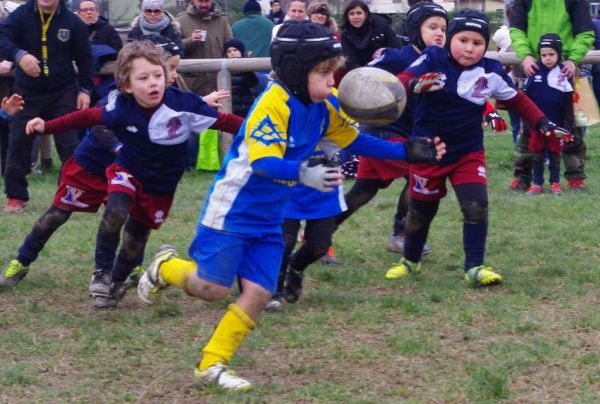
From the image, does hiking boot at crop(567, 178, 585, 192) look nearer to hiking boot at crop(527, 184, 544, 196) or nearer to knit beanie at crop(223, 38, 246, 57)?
hiking boot at crop(527, 184, 544, 196)

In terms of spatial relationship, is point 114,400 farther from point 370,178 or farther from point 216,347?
point 370,178

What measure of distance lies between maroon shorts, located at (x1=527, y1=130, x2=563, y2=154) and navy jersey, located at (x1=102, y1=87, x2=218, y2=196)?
5472mm

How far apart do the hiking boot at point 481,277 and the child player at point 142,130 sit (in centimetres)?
185

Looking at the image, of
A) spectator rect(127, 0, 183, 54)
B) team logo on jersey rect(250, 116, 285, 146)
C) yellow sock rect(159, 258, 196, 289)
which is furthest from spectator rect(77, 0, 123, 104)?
team logo on jersey rect(250, 116, 285, 146)

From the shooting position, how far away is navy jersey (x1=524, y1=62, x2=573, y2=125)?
10922 millimetres

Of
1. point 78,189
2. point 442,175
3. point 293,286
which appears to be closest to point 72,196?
point 78,189

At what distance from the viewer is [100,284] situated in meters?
6.50

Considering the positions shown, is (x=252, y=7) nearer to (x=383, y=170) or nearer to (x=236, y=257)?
(x=383, y=170)

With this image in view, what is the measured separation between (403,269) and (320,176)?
286 cm

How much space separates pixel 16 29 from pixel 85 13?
4.33 feet

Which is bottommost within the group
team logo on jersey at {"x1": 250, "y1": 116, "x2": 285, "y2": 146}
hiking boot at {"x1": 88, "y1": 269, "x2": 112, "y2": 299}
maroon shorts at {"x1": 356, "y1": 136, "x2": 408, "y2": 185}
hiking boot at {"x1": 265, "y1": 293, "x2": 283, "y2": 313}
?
hiking boot at {"x1": 265, "y1": 293, "x2": 283, "y2": 313}

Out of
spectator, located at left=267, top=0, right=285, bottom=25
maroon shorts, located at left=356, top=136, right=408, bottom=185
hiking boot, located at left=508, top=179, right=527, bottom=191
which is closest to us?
maroon shorts, located at left=356, top=136, right=408, bottom=185

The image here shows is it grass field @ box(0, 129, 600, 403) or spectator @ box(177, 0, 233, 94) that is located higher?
spectator @ box(177, 0, 233, 94)

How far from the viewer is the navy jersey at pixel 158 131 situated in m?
6.06
